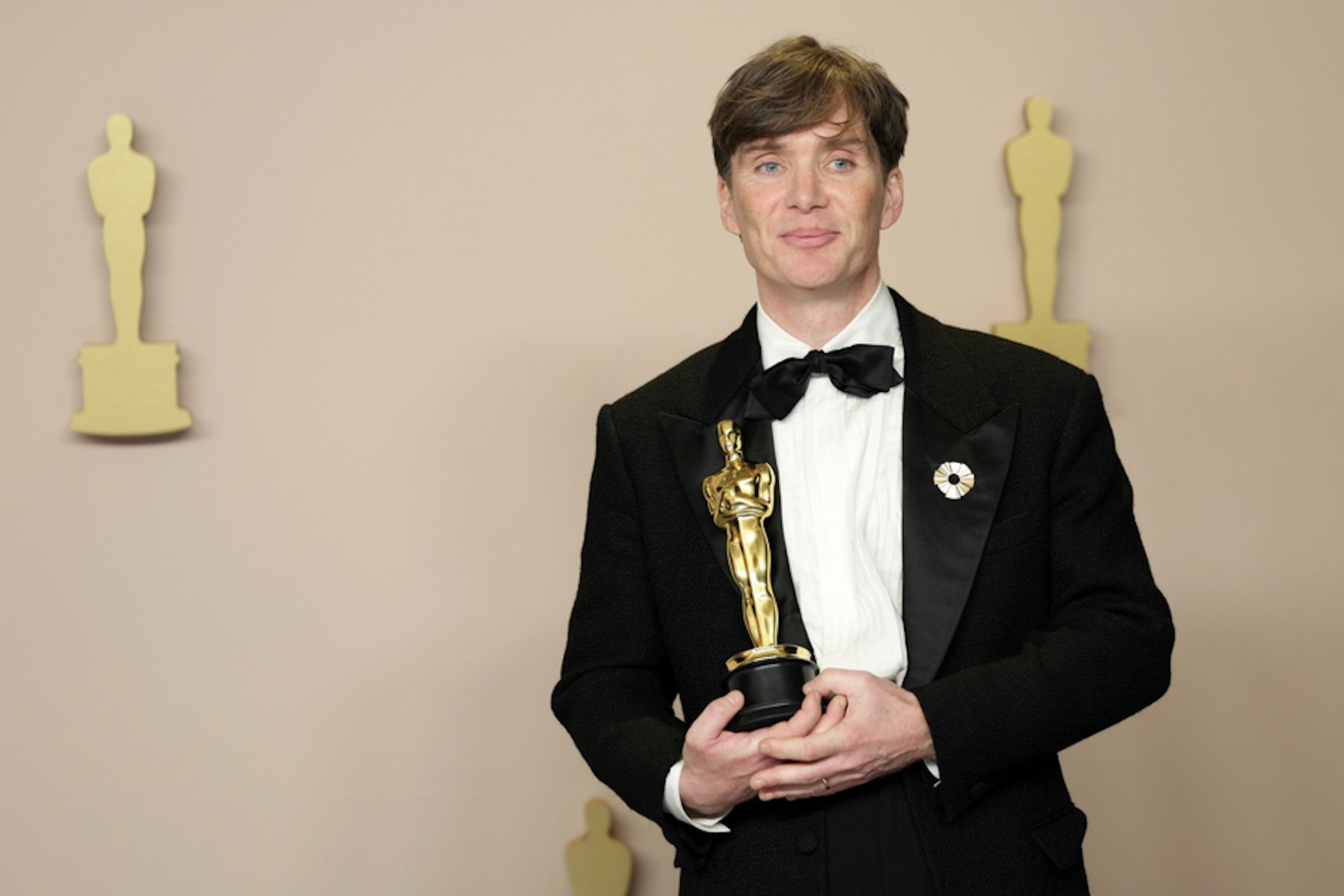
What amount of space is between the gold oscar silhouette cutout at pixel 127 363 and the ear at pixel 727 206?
4.17ft

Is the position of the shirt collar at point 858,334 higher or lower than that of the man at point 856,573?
higher

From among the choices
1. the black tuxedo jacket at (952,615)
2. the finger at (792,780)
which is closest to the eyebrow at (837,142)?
the black tuxedo jacket at (952,615)

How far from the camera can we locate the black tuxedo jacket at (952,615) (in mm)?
1784

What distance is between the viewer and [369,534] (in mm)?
3025

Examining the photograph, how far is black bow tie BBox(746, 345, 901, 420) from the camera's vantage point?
6.44ft

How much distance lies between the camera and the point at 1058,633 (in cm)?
182

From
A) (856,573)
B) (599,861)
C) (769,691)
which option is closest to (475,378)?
(599,861)

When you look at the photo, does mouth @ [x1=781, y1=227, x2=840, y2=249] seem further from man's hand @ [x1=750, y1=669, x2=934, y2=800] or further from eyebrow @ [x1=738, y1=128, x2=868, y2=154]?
man's hand @ [x1=750, y1=669, x2=934, y2=800]

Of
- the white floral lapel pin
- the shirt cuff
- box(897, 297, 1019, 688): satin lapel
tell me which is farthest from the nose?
the shirt cuff

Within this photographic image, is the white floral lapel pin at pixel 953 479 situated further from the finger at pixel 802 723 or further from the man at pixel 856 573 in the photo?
the finger at pixel 802 723

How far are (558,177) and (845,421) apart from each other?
4.20 ft

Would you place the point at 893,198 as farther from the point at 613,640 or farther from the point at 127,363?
the point at 127,363

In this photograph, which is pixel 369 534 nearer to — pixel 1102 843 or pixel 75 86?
pixel 75 86

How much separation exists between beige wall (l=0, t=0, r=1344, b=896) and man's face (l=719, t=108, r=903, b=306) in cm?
108
